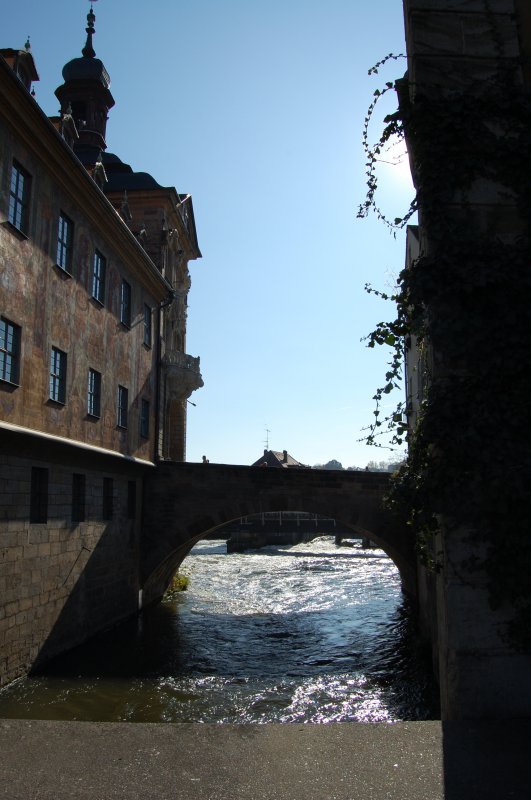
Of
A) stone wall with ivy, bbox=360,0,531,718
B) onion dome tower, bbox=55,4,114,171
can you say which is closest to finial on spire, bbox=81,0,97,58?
onion dome tower, bbox=55,4,114,171

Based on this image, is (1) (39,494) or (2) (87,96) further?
(2) (87,96)

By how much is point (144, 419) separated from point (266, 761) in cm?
1687

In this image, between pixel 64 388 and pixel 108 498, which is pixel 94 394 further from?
pixel 108 498

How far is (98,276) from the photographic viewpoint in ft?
51.9

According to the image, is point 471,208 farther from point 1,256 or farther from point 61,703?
point 61,703

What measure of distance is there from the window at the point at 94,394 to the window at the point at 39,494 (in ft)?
8.55

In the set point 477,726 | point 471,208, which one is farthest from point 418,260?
point 477,726

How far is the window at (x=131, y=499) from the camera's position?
17.8 meters

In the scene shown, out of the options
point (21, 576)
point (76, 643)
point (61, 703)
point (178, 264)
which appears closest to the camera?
point (61, 703)

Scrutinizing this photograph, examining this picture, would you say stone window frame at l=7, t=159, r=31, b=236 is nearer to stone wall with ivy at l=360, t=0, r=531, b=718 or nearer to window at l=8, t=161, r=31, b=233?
window at l=8, t=161, r=31, b=233

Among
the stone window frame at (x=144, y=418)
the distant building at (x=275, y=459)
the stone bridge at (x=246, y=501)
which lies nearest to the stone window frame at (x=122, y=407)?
the stone window frame at (x=144, y=418)

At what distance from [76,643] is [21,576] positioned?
3.16 metres

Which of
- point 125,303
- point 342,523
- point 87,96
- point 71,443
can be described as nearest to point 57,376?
point 71,443

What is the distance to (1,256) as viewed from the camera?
11.0 meters
